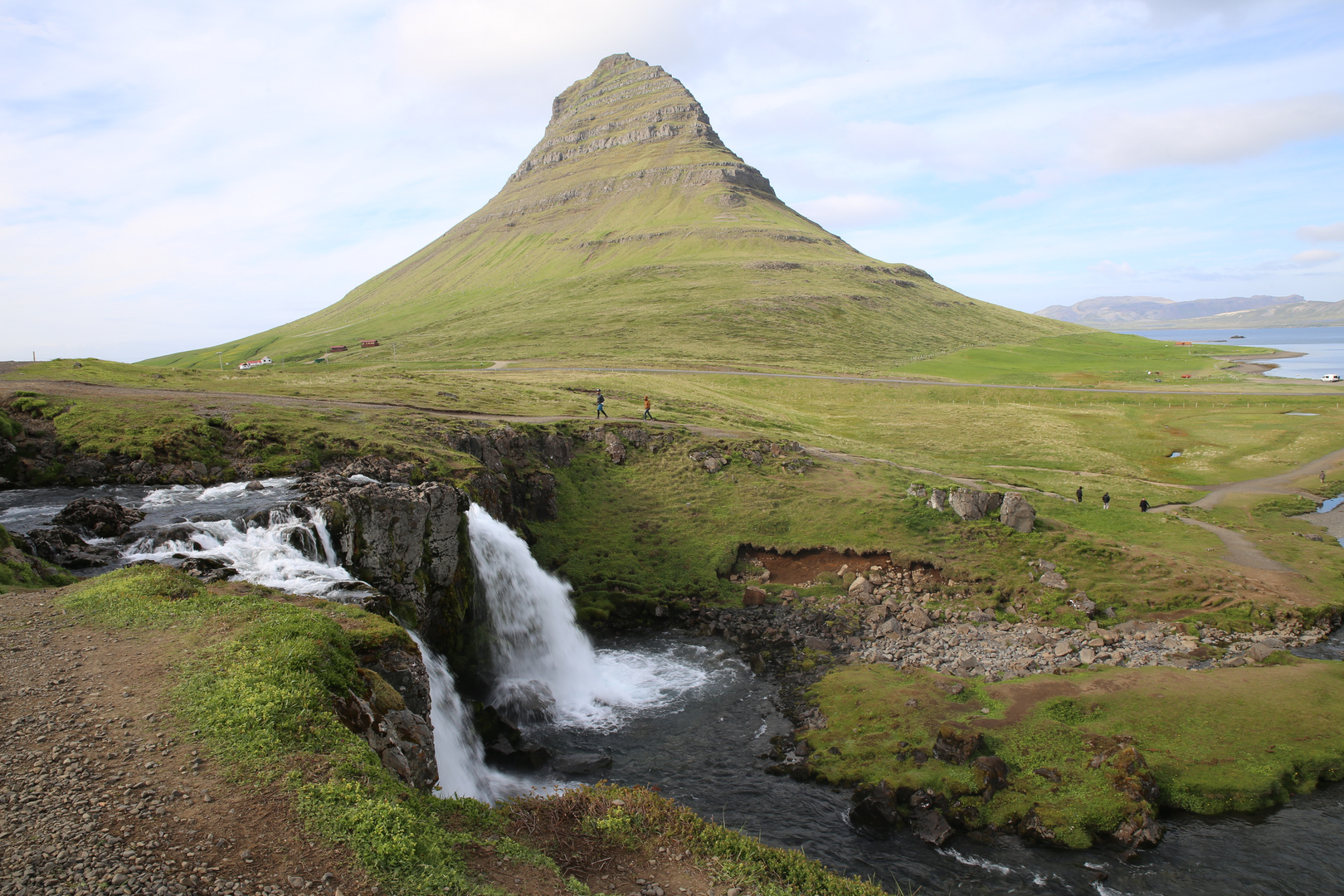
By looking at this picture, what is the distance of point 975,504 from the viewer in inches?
1711

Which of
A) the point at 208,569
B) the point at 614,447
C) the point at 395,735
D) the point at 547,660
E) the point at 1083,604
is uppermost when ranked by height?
the point at 614,447

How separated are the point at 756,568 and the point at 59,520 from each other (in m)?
32.5

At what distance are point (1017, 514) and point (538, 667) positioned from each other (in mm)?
29795

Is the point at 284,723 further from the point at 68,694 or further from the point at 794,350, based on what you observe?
the point at 794,350

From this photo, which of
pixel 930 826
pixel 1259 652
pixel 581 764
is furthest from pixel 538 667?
pixel 1259 652

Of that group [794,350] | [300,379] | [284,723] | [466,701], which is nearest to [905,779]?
[466,701]

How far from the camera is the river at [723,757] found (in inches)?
762

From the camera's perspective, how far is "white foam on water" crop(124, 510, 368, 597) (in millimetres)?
22734

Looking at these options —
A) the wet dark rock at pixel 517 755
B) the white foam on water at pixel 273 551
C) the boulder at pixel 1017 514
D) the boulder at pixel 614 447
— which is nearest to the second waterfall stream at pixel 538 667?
the wet dark rock at pixel 517 755

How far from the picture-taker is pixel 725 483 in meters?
51.1

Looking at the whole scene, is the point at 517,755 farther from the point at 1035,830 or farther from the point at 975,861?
the point at 1035,830

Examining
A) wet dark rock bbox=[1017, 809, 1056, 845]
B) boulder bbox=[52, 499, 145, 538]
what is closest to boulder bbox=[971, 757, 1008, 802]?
wet dark rock bbox=[1017, 809, 1056, 845]

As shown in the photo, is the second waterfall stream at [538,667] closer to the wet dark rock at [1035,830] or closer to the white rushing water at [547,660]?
the white rushing water at [547,660]

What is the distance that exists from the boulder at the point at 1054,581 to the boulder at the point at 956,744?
53.7 ft
